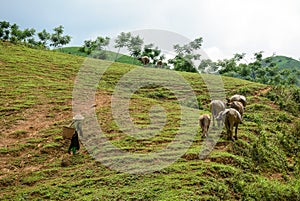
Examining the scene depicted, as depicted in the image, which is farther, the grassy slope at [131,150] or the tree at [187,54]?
the tree at [187,54]

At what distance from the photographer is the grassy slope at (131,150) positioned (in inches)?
371

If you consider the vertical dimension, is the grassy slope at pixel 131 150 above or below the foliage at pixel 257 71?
below

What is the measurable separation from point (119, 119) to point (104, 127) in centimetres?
152

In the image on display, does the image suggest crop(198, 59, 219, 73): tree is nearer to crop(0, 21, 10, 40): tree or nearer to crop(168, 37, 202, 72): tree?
crop(168, 37, 202, 72): tree

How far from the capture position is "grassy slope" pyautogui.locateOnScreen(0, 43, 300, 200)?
30.9ft

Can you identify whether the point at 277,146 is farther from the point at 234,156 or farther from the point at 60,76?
the point at 60,76

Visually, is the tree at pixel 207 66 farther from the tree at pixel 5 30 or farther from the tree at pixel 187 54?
the tree at pixel 5 30

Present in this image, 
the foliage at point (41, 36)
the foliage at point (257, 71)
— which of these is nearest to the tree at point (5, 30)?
the foliage at point (41, 36)

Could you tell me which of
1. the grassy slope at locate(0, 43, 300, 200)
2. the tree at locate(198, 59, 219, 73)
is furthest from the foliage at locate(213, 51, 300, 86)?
the grassy slope at locate(0, 43, 300, 200)

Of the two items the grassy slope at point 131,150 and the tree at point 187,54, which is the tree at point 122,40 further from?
the grassy slope at point 131,150

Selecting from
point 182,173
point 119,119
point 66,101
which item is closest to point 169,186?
point 182,173

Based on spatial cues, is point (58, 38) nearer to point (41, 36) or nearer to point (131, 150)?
point (41, 36)

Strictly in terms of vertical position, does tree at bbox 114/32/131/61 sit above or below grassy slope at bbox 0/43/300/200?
above

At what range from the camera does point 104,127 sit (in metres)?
15.6
